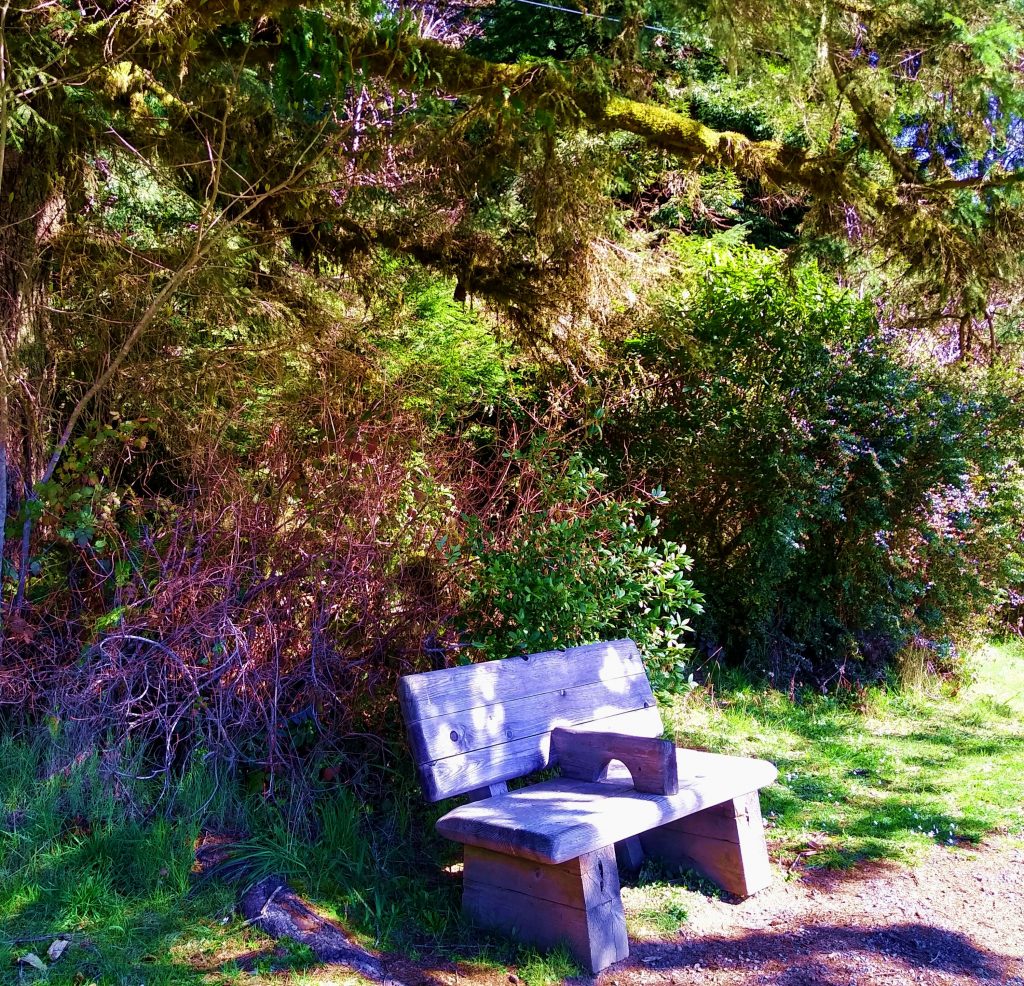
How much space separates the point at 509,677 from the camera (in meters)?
4.27

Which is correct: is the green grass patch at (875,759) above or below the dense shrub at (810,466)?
below

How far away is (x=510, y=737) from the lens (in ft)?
13.6

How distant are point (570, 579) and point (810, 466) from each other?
3.17m

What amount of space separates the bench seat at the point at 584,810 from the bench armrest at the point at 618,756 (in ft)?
0.14

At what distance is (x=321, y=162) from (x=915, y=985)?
205 inches

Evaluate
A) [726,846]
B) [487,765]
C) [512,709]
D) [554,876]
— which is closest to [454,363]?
[512,709]

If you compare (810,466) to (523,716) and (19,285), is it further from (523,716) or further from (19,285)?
(19,285)

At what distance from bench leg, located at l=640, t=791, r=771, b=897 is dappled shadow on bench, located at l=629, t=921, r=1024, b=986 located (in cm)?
35

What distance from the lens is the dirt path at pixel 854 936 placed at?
140 inches

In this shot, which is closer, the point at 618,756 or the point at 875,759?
the point at 618,756

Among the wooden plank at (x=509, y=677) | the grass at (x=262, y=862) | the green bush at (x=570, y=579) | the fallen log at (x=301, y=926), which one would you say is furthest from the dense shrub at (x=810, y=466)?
the fallen log at (x=301, y=926)

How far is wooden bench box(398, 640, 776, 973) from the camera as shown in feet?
11.5

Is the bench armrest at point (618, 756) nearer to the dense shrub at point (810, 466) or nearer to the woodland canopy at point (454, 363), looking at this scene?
the woodland canopy at point (454, 363)

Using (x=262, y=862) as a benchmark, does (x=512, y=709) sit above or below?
above
